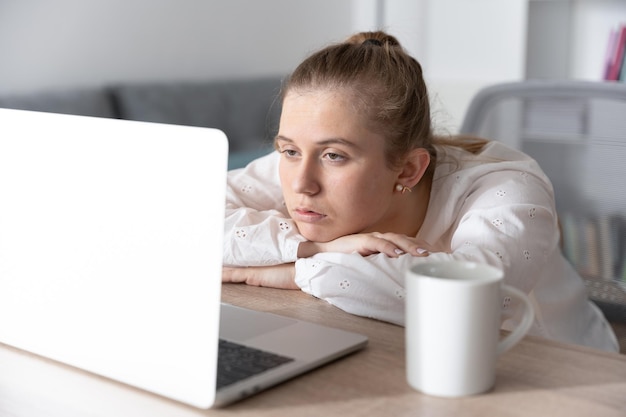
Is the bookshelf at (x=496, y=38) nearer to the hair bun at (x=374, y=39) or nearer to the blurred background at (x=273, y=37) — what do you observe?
the blurred background at (x=273, y=37)

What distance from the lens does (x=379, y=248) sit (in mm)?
1052

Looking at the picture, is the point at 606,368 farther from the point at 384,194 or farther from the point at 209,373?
the point at 384,194

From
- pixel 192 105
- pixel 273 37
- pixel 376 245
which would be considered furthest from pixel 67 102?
pixel 376 245

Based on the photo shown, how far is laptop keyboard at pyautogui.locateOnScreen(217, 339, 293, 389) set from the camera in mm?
687

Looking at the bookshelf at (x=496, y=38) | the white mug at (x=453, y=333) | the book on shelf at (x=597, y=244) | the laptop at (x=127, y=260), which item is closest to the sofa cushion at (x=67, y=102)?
the bookshelf at (x=496, y=38)

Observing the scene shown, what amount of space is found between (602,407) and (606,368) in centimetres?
9

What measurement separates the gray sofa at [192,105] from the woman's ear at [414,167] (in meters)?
1.25

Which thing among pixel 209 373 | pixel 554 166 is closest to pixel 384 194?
pixel 554 166

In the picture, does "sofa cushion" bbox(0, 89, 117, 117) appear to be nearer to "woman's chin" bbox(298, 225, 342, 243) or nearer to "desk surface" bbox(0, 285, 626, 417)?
"woman's chin" bbox(298, 225, 342, 243)

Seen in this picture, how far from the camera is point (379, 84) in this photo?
121 centimetres

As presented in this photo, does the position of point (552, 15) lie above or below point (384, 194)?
above

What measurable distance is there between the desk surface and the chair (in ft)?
2.19

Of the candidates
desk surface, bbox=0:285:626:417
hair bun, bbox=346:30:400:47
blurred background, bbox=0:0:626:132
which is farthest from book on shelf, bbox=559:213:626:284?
blurred background, bbox=0:0:626:132

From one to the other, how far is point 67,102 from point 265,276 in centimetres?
176
